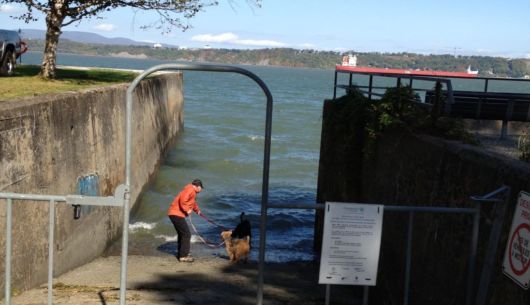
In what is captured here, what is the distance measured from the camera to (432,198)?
7395 mm

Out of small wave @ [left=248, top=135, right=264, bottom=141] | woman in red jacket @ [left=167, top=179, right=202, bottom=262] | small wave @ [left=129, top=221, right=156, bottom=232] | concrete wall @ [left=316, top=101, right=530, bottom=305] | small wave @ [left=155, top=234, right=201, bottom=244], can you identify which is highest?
concrete wall @ [left=316, top=101, right=530, bottom=305]

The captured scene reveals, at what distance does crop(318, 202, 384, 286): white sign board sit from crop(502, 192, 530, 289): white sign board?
1098 millimetres

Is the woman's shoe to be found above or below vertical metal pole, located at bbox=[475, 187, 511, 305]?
below

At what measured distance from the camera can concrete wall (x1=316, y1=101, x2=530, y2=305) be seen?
18.5ft

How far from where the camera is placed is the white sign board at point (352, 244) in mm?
4914

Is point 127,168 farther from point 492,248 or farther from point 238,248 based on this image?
point 238,248

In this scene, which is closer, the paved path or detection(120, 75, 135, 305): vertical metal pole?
detection(120, 75, 135, 305): vertical metal pole

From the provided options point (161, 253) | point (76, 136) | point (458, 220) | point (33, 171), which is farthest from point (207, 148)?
point (458, 220)

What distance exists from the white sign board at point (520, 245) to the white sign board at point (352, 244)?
1.10 m

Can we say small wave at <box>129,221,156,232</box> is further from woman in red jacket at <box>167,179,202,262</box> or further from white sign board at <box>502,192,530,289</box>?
white sign board at <box>502,192,530,289</box>

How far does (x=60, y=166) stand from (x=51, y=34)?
27.6 feet

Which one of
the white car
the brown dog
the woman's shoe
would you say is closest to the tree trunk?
the white car

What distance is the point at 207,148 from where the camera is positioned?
3009 centimetres

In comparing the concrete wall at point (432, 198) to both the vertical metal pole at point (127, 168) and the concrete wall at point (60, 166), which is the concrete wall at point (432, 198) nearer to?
the vertical metal pole at point (127, 168)
